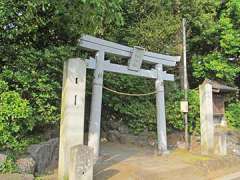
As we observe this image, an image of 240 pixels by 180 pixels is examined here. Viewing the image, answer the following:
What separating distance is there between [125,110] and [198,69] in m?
9.73

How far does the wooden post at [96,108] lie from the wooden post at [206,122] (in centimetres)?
544

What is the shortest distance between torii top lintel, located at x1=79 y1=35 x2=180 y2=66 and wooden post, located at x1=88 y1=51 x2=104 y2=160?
0.30 metres

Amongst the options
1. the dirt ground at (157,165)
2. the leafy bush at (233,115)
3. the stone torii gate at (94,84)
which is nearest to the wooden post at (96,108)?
the stone torii gate at (94,84)

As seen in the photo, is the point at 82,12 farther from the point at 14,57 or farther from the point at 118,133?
the point at 118,133

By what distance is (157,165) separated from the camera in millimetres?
11000

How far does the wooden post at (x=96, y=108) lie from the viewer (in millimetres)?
10891

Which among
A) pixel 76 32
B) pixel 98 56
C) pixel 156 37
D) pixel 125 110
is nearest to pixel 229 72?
pixel 156 37

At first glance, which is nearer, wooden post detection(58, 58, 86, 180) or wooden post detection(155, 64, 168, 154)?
wooden post detection(58, 58, 86, 180)

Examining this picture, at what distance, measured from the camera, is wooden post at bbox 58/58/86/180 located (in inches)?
324

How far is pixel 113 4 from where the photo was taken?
6.73 m

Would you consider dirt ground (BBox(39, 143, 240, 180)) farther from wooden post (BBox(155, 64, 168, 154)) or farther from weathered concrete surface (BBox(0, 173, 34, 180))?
weathered concrete surface (BBox(0, 173, 34, 180))

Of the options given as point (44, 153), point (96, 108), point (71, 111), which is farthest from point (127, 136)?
point (71, 111)

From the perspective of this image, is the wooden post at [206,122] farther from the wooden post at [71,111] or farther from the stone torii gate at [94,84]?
the wooden post at [71,111]

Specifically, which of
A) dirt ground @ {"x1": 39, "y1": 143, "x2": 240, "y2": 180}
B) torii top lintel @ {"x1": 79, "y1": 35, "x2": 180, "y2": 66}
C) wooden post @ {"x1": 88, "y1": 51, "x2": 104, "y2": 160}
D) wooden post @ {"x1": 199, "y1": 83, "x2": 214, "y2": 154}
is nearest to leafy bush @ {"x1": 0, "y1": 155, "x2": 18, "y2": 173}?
dirt ground @ {"x1": 39, "y1": 143, "x2": 240, "y2": 180}
